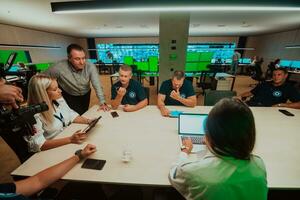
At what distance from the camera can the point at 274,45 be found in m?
8.92

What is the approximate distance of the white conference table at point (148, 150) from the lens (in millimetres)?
973

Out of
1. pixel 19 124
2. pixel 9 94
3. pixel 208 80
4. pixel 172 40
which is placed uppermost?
pixel 172 40

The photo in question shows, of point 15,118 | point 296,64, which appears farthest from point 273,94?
point 296,64

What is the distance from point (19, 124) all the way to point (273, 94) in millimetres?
2969

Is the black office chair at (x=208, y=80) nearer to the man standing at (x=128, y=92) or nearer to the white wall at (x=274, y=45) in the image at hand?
the man standing at (x=128, y=92)

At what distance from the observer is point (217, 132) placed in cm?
66

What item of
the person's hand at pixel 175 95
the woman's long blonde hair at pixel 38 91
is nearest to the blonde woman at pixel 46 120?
the woman's long blonde hair at pixel 38 91

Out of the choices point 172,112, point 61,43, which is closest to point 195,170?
point 172,112

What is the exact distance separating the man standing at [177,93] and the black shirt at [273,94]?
119 cm

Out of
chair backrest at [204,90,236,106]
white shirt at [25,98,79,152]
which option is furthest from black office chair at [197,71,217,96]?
white shirt at [25,98,79,152]

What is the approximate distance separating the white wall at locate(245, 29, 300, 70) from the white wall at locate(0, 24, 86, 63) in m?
11.6

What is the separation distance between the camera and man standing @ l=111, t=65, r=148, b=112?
208cm

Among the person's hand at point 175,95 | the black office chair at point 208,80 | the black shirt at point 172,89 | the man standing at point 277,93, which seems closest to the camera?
the person's hand at point 175,95

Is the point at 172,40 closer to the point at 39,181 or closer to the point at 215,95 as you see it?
the point at 215,95
